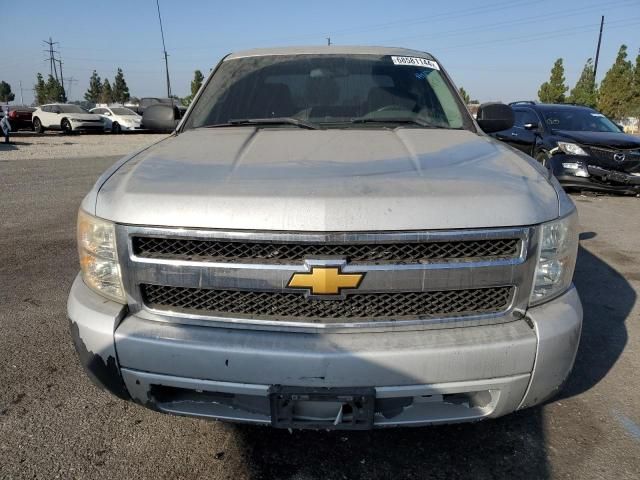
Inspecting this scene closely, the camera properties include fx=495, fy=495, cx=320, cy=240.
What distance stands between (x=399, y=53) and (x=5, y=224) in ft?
17.7

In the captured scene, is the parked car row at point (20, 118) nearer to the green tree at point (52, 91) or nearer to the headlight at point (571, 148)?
the headlight at point (571, 148)

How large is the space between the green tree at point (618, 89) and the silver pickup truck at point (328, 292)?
3655cm

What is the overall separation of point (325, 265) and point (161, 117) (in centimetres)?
234

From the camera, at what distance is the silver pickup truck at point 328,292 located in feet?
5.74

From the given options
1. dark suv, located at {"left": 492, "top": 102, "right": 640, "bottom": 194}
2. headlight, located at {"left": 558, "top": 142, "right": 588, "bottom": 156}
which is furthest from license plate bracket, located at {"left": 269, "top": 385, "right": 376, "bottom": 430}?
headlight, located at {"left": 558, "top": 142, "right": 588, "bottom": 156}

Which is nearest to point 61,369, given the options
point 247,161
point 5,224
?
point 247,161

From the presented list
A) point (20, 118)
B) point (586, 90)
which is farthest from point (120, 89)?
point (586, 90)

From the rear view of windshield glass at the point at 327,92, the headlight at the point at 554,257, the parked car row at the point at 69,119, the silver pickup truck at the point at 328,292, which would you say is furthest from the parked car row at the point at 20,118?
the headlight at the point at 554,257

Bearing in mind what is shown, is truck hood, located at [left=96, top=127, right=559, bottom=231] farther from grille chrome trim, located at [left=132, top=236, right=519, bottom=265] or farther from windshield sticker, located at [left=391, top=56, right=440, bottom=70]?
windshield sticker, located at [left=391, top=56, right=440, bottom=70]

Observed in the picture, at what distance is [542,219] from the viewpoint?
1.87m

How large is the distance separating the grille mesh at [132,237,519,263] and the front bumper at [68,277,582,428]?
271mm

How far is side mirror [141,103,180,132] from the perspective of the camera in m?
3.53

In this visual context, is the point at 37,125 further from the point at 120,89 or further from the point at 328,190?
the point at 120,89

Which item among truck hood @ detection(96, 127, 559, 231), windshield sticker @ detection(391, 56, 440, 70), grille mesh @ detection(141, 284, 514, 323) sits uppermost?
windshield sticker @ detection(391, 56, 440, 70)
